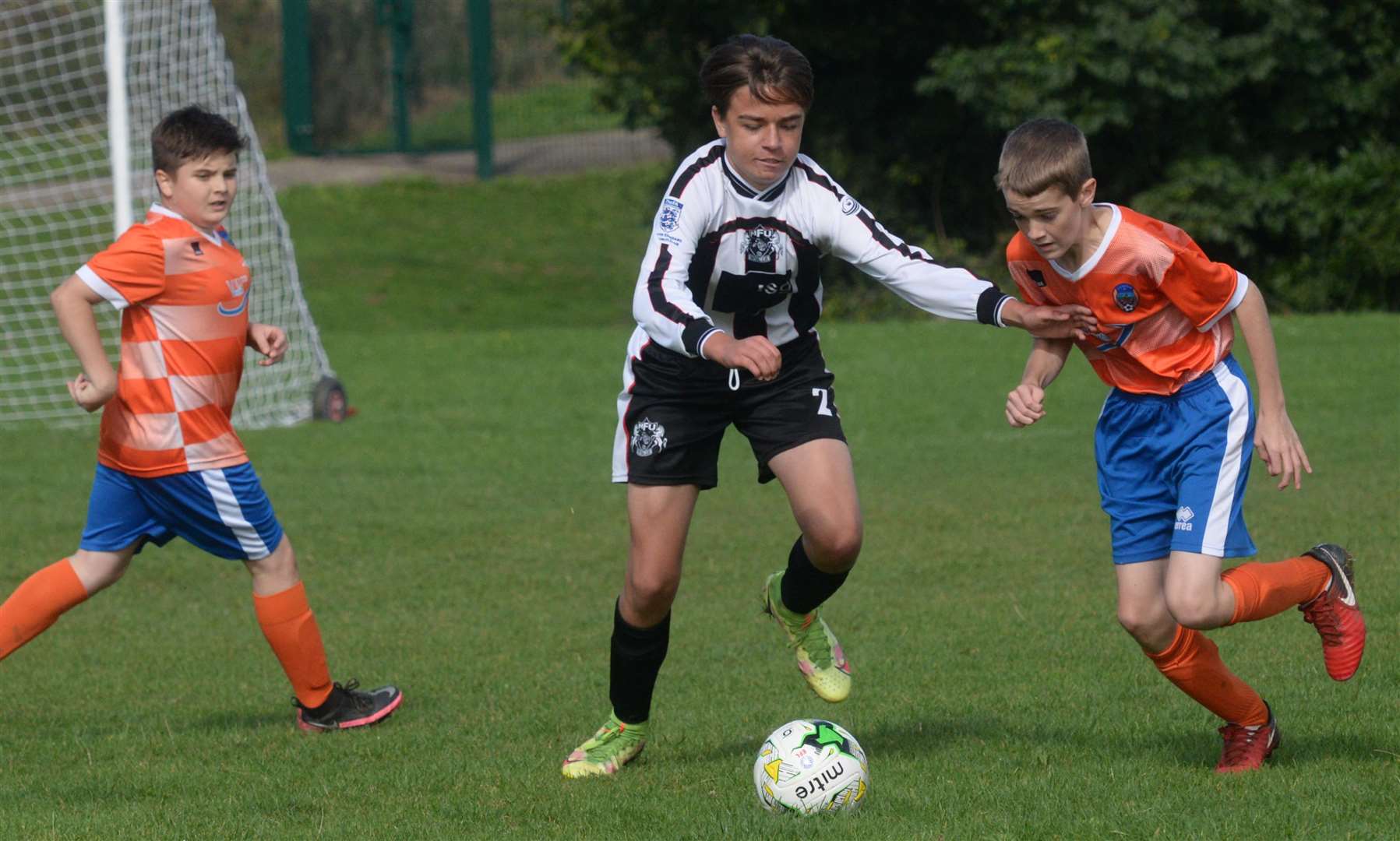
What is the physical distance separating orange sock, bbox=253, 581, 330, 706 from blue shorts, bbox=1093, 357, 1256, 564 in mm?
2674

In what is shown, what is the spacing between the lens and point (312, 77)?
97.7 feet

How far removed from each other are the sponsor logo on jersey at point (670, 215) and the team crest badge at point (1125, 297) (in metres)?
1.22

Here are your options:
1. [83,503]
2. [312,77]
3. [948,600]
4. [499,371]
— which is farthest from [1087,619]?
[312,77]

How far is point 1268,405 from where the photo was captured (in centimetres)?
433

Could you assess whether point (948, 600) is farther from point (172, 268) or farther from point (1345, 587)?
point (172, 268)

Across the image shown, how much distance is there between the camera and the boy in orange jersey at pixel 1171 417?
428 cm

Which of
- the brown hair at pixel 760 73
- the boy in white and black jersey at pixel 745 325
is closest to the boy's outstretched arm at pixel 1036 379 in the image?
the boy in white and black jersey at pixel 745 325

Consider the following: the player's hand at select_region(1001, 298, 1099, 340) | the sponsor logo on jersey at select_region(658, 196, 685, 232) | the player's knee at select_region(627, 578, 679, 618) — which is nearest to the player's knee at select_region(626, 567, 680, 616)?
the player's knee at select_region(627, 578, 679, 618)

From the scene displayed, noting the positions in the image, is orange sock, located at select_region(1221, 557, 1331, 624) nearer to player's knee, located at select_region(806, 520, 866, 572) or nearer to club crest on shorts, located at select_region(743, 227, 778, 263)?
player's knee, located at select_region(806, 520, 866, 572)

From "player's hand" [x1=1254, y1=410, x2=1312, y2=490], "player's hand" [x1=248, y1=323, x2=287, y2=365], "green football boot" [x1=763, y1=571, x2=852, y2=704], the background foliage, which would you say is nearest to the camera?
"player's hand" [x1=1254, y1=410, x2=1312, y2=490]

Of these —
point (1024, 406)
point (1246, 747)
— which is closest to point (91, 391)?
point (1024, 406)

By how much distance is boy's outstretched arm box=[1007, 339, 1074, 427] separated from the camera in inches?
169

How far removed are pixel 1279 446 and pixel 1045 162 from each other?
986 millimetres

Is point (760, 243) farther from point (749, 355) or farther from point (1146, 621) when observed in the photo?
point (1146, 621)
